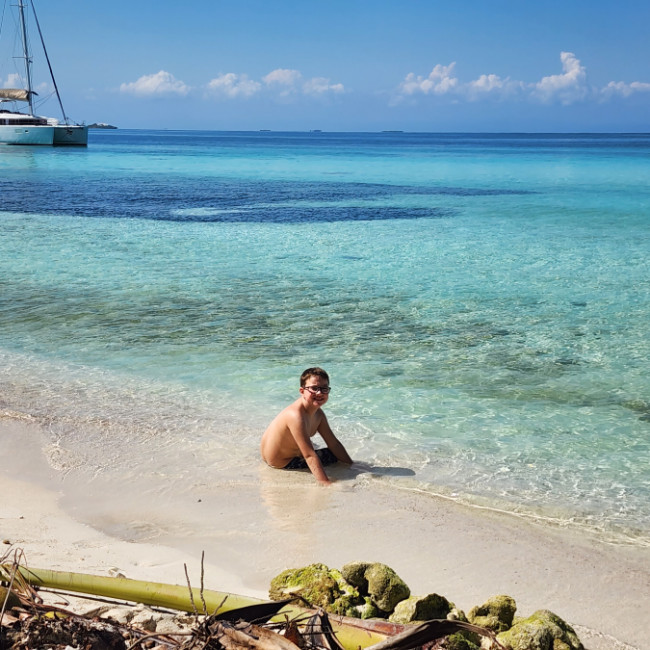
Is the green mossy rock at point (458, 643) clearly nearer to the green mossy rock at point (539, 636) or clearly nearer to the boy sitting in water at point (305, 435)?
the green mossy rock at point (539, 636)

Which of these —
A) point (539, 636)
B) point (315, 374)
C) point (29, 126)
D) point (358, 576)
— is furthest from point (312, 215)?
point (29, 126)

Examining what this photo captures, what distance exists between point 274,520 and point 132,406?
8.54ft

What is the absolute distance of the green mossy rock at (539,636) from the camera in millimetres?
2922

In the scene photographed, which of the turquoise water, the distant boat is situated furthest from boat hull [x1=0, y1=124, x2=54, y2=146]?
the turquoise water

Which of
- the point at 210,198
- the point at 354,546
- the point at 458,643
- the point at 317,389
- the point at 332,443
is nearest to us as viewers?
the point at 458,643

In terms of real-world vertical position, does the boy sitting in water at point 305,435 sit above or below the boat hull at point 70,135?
below

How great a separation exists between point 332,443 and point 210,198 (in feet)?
72.0

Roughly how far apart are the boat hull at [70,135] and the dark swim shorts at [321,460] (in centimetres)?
5794

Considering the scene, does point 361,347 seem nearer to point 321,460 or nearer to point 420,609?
point 321,460

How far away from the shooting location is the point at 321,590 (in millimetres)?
3291

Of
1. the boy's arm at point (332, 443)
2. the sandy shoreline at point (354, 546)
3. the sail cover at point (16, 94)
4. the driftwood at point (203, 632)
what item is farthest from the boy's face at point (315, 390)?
the sail cover at point (16, 94)

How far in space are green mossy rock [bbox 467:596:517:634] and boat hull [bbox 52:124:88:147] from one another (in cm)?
6029

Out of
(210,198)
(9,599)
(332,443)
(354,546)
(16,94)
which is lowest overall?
(354,546)

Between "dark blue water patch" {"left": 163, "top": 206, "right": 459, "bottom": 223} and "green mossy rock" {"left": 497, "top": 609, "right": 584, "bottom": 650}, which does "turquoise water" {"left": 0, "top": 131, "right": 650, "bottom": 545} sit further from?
"green mossy rock" {"left": 497, "top": 609, "right": 584, "bottom": 650}
